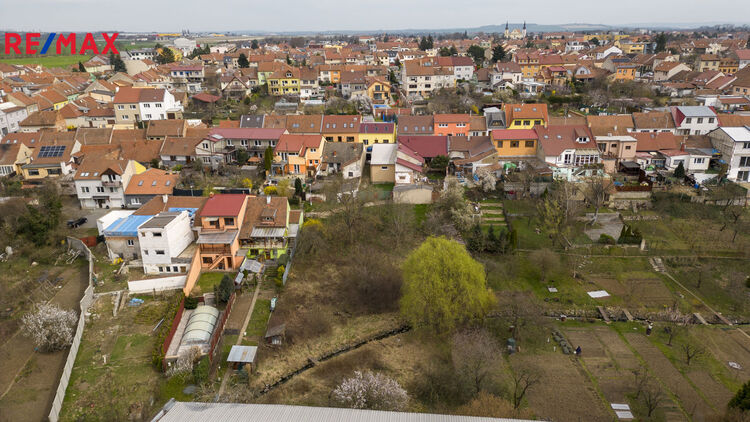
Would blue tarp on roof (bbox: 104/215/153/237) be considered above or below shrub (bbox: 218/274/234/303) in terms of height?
above

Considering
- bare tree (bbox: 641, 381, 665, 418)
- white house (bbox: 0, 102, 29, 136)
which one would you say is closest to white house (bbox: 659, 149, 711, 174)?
bare tree (bbox: 641, 381, 665, 418)

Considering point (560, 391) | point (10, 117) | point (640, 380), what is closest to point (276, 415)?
point (560, 391)

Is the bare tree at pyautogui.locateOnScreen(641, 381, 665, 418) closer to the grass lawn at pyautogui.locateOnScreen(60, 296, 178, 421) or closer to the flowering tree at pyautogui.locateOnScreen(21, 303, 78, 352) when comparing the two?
the grass lawn at pyautogui.locateOnScreen(60, 296, 178, 421)

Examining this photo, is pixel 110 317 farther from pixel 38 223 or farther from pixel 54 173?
pixel 54 173

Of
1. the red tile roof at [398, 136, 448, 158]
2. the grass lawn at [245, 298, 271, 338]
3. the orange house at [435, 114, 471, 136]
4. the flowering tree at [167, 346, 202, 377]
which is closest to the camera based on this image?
the flowering tree at [167, 346, 202, 377]

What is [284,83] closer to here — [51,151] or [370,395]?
[51,151]
